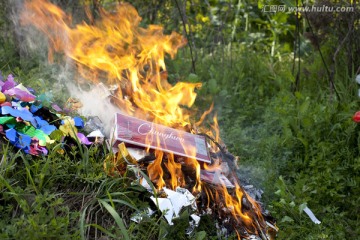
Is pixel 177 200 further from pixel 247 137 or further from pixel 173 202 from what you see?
pixel 247 137

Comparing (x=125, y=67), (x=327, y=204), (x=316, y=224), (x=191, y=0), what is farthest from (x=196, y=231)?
(x=191, y=0)

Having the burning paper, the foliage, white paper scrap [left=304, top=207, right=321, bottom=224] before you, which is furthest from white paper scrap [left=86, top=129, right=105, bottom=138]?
white paper scrap [left=304, top=207, right=321, bottom=224]

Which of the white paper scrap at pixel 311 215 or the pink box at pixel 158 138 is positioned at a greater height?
the pink box at pixel 158 138

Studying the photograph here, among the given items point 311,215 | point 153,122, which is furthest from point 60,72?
point 311,215

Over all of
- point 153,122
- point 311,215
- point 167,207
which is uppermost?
point 153,122

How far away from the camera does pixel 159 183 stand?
299 centimetres

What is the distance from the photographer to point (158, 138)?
10.4 feet

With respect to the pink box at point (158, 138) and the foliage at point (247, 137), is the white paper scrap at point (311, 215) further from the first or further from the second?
the pink box at point (158, 138)

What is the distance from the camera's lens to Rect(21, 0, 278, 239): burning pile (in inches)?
120

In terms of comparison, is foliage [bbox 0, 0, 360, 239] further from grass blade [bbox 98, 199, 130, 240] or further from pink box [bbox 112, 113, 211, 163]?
pink box [bbox 112, 113, 211, 163]

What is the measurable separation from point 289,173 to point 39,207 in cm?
194

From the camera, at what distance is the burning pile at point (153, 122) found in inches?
120

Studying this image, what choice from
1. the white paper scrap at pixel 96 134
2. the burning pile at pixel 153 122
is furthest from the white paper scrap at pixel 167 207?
the white paper scrap at pixel 96 134

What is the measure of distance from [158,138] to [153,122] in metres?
0.27
